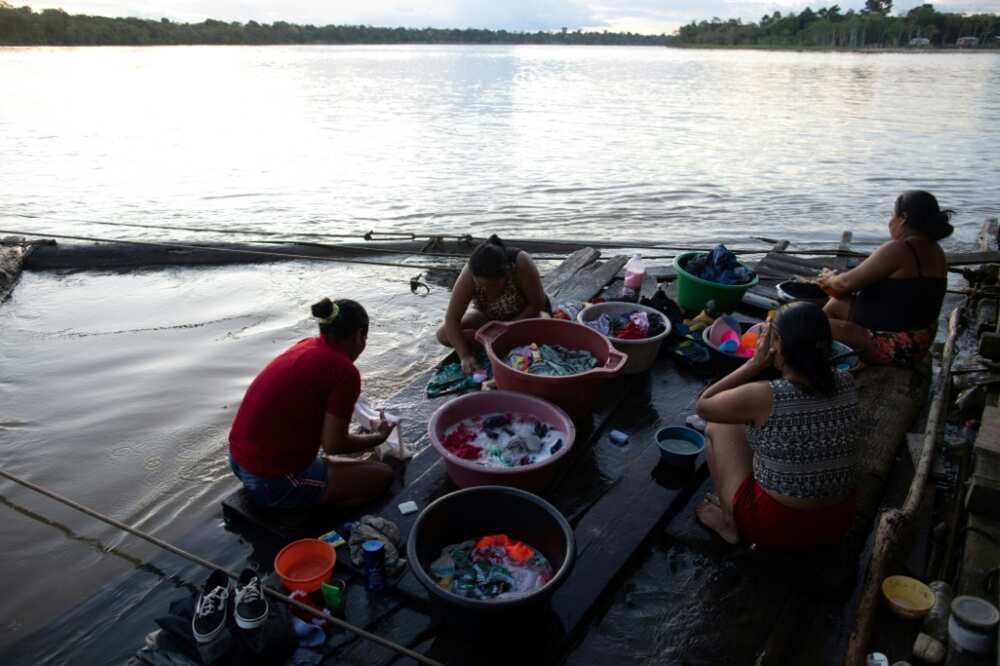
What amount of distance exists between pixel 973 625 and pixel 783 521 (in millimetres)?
715

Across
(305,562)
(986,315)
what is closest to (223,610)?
(305,562)

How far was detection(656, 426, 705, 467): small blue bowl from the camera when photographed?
3.44m

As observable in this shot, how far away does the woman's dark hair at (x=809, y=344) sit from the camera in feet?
8.08

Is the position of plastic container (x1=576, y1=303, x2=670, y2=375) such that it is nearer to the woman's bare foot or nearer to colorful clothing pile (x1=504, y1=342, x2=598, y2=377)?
colorful clothing pile (x1=504, y1=342, x2=598, y2=377)

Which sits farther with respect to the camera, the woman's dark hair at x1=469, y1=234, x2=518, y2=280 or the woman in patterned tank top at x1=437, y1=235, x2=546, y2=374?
the woman in patterned tank top at x1=437, y1=235, x2=546, y2=374

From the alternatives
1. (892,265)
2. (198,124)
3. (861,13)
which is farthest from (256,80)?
(861,13)

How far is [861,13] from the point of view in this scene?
9412 cm

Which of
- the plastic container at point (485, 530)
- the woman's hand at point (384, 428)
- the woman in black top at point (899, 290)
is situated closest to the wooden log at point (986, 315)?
the woman in black top at point (899, 290)

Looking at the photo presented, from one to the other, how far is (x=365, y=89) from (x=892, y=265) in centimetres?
3535

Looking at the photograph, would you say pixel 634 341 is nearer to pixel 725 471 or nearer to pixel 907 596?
pixel 725 471

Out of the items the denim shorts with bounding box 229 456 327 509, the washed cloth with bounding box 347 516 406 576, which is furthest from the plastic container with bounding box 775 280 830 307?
the denim shorts with bounding box 229 456 327 509

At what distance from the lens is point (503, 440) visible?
3496 mm

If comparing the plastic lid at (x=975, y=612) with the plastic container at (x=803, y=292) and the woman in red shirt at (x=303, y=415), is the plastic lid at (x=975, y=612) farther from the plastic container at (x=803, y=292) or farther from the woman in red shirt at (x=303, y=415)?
the plastic container at (x=803, y=292)

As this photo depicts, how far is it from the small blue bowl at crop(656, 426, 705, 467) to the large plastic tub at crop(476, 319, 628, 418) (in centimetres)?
46
